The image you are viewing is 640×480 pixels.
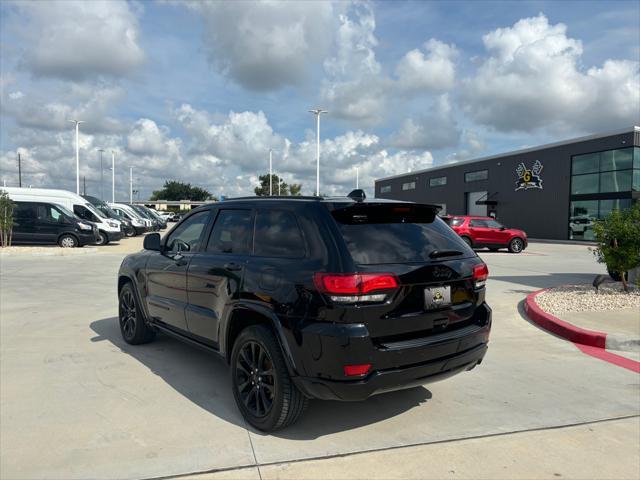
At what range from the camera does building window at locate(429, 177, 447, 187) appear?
157 ft

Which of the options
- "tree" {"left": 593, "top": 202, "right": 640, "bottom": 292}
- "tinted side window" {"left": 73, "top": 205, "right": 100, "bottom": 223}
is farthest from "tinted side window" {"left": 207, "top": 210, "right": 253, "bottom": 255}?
"tinted side window" {"left": 73, "top": 205, "right": 100, "bottom": 223}

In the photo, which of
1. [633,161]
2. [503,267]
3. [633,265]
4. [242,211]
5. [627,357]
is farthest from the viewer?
[633,161]

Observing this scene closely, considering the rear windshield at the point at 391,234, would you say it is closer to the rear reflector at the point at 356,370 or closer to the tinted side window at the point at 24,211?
the rear reflector at the point at 356,370

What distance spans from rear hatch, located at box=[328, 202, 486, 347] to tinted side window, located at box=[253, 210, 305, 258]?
1.09 ft

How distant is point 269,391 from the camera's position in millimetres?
3518

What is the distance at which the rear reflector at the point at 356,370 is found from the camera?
307cm

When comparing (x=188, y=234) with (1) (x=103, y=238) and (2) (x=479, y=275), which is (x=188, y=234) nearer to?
(2) (x=479, y=275)

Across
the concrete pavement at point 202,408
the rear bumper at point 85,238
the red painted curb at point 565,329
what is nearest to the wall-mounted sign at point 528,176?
the rear bumper at point 85,238

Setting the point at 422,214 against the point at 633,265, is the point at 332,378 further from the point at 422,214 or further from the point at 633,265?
the point at 633,265

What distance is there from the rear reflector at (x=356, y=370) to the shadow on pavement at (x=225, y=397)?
0.70 m

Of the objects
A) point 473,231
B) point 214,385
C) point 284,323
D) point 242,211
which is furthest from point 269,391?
point 473,231

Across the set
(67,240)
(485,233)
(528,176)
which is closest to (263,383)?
(67,240)

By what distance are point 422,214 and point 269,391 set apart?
1.78 metres

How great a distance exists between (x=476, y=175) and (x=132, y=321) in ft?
133
